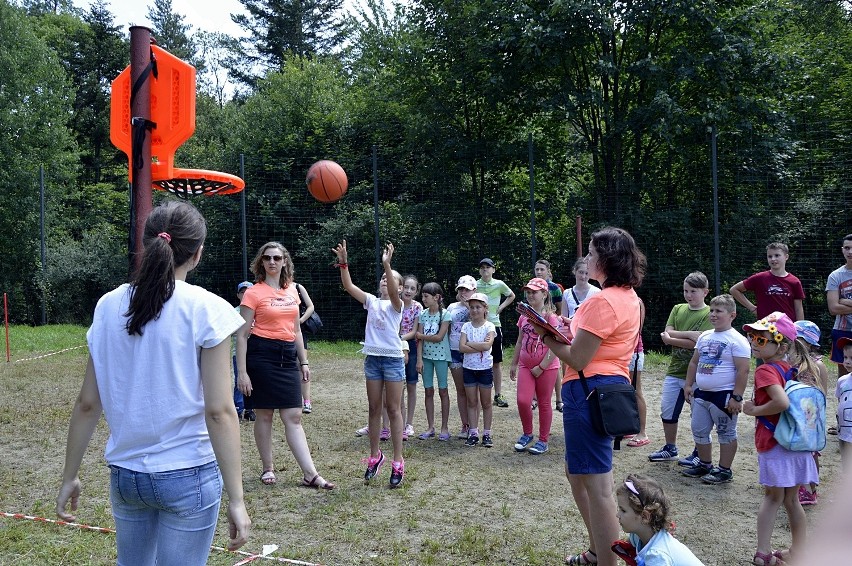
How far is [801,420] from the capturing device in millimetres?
4383

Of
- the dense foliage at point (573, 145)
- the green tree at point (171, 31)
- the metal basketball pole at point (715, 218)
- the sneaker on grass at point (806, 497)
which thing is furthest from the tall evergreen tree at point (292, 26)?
the sneaker on grass at point (806, 497)

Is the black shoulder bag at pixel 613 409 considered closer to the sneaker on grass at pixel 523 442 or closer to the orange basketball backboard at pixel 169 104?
the orange basketball backboard at pixel 169 104

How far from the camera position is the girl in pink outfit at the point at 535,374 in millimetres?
7273

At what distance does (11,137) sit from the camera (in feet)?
91.9

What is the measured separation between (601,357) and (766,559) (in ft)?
5.67

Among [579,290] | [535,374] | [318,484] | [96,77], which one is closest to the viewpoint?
[318,484]

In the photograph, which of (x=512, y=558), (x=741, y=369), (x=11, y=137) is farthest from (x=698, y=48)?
(x=11, y=137)

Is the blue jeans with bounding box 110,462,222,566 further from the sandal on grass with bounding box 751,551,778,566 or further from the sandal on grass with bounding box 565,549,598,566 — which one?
the sandal on grass with bounding box 751,551,778,566

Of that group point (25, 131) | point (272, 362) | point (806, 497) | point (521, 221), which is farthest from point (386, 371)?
point (25, 131)

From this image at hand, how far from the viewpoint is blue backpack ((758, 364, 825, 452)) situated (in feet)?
14.3

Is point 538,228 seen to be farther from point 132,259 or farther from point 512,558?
point 132,259

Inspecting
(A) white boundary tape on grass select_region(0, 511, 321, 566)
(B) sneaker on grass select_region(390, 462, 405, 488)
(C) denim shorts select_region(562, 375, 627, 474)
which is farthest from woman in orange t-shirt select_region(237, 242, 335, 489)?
(C) denim shorts select_region(562, 375, 627, 474)

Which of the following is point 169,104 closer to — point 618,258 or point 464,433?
point 618,258

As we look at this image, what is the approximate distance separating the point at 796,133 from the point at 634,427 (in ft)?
41.5
